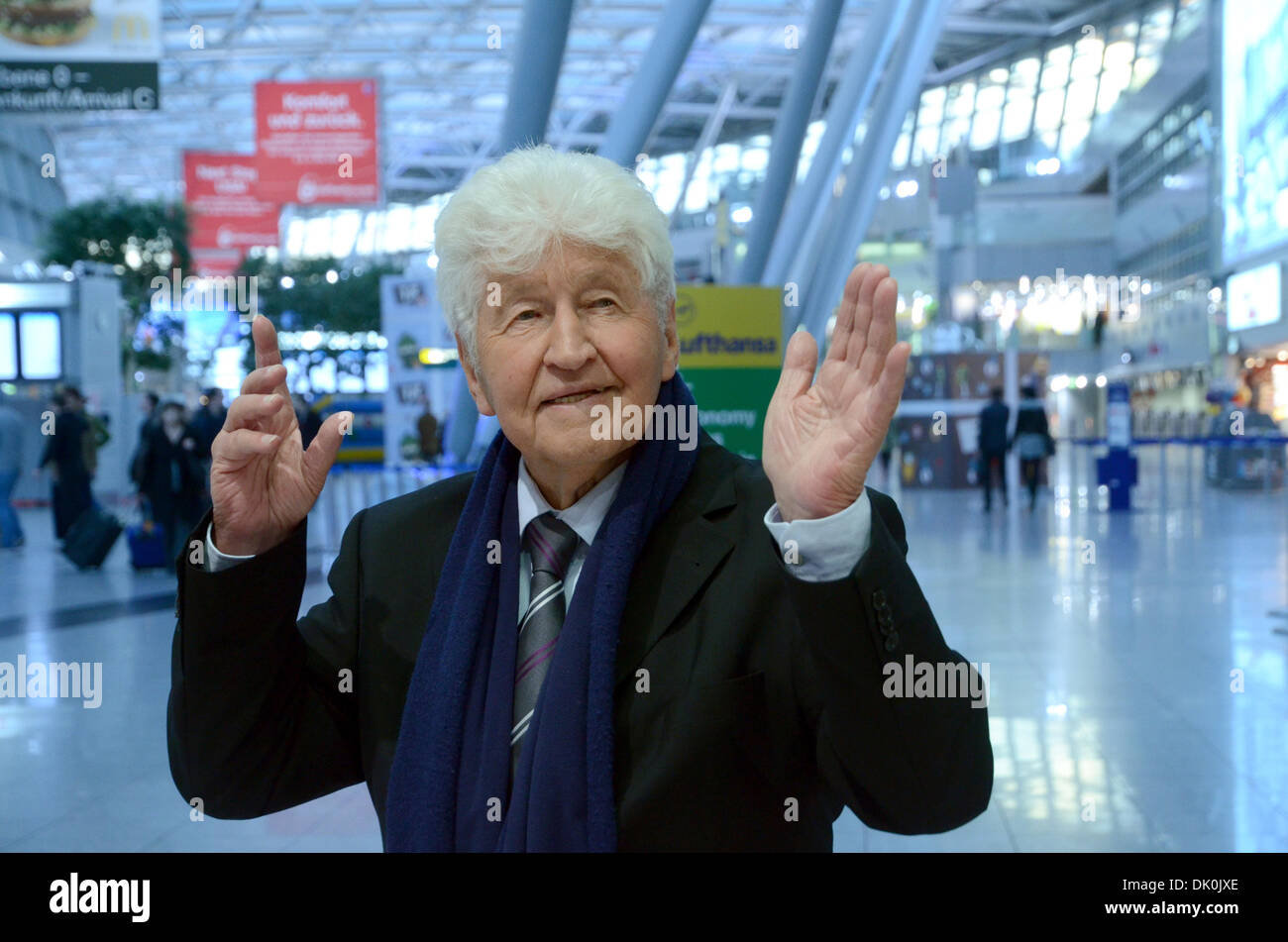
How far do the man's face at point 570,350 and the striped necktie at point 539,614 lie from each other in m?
0.11

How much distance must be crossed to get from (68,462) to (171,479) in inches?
106

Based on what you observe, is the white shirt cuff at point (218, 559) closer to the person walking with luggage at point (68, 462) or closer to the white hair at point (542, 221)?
the white hair at point (542, 221)

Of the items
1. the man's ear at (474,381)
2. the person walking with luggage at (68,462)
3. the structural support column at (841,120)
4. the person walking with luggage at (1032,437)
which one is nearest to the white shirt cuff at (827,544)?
the man's ear at (474,381)

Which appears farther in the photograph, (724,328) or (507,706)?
(724,328)

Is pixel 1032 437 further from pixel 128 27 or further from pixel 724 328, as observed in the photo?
pixel 128 27

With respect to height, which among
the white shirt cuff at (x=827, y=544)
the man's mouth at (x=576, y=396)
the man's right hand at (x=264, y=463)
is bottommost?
the white shirt cuff at (x=827, y=544)

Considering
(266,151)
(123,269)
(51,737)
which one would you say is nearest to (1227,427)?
(266,151)

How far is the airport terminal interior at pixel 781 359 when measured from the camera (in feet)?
17.3

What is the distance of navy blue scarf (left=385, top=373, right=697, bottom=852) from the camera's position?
1.60 m

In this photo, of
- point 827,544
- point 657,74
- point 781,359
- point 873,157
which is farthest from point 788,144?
point 827,544

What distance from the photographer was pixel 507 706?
168cm

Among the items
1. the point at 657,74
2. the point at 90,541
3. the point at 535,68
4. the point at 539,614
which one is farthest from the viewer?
the point at 90,541

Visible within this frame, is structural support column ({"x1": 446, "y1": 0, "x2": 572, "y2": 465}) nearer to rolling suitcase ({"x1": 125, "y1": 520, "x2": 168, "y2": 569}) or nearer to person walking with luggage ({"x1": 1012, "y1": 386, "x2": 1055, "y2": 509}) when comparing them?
rolling suitcase ({"x1": 125, "y1": 520, "x2": 168, "y2": 569})

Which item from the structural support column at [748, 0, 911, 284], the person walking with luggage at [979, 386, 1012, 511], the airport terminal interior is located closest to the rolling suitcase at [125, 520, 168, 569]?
the airport terminal interior
